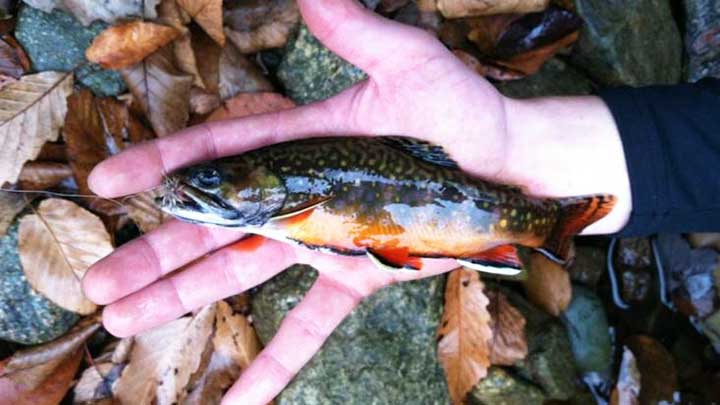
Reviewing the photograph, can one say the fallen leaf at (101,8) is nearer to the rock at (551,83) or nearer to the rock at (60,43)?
the rock at (60,43)

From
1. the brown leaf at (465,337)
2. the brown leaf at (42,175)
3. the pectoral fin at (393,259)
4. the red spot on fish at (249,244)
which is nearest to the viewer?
the pectoral fin at (393,259)

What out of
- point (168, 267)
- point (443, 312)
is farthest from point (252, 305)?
point (443, 312)

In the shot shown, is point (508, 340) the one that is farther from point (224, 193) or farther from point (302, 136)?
point (224, 193)

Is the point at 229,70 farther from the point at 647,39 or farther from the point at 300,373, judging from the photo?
the point at 647,39

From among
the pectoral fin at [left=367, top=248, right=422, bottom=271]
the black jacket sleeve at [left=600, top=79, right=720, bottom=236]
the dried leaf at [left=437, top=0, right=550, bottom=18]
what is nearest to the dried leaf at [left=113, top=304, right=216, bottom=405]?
the pectoral fin at [left=367, top=248, right=422, bottom=271]

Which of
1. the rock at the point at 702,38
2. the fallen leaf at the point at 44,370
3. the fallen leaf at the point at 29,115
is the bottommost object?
the fallen leaf at the point at 44,370

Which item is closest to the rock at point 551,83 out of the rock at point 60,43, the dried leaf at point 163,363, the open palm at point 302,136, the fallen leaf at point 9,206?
the open palm at point 302,136
